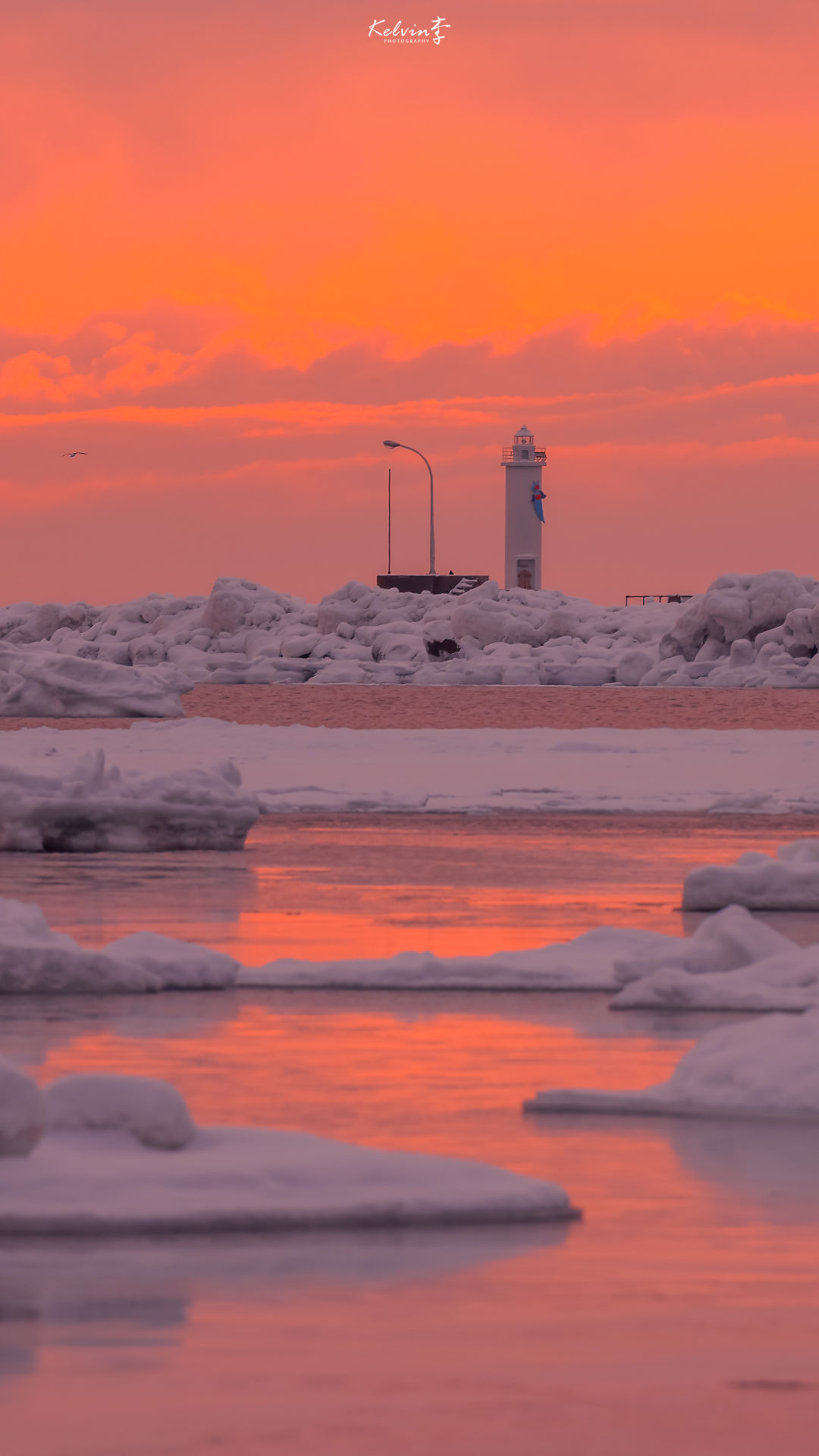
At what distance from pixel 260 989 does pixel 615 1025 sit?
1.65 metres

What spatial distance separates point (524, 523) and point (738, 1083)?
361 feet

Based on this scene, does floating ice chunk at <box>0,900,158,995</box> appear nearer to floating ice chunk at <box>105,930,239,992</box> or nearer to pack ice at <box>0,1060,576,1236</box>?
floating ice chunk at <box>105,930,239,992</box>

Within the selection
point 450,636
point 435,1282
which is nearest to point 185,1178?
point 435,1282

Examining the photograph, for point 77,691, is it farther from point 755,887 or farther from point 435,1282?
point 435,1282

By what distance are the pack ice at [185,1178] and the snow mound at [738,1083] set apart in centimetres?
118

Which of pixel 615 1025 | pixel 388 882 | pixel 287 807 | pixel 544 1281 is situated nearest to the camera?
pixel 544 1281

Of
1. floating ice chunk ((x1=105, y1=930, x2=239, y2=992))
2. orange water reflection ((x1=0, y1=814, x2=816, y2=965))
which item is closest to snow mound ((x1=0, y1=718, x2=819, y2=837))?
orange water reflection ((x1=0, y1=814, x2=816, y2=965))

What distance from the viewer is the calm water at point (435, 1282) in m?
3.81

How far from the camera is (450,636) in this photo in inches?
3588

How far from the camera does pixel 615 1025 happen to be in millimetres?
8562

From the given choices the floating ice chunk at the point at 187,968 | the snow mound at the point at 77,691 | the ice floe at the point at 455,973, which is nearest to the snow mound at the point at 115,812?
the ice floe at the point at 455,973

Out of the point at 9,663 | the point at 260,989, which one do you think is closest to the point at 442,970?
the point at 260,989

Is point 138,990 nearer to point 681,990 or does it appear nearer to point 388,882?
point 681,990

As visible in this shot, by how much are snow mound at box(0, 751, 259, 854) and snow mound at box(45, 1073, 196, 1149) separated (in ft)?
36.4
